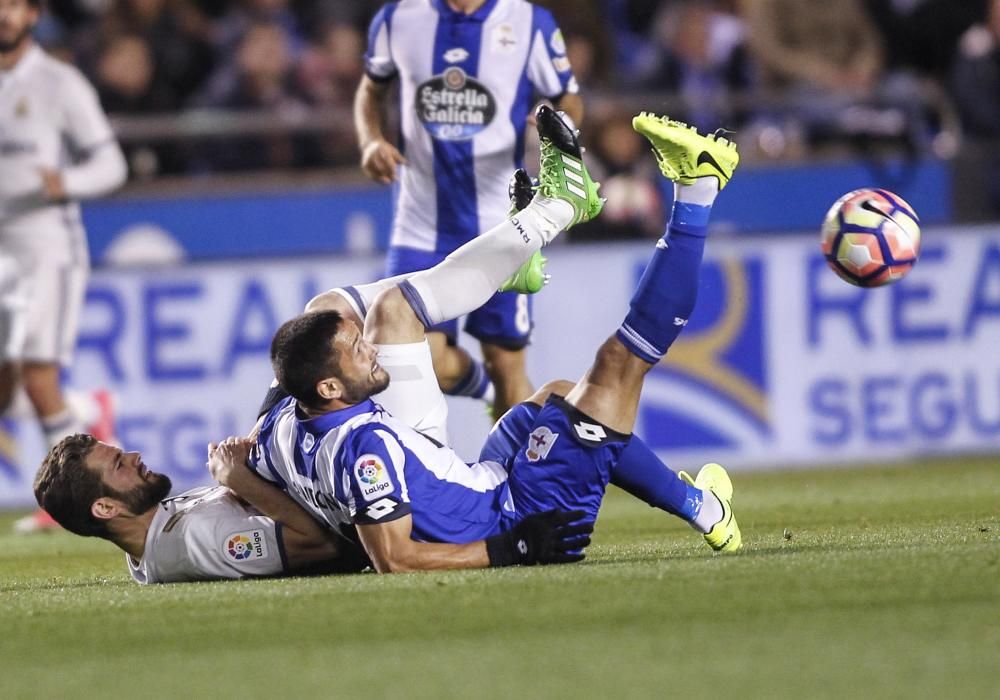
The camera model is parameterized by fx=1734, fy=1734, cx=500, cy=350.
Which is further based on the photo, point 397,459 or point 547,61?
point 547,61

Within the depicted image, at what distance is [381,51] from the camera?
8219 mm

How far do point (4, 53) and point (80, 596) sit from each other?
196 inches

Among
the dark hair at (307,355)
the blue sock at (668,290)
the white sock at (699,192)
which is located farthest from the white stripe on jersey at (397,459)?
the white sock at (699,192)

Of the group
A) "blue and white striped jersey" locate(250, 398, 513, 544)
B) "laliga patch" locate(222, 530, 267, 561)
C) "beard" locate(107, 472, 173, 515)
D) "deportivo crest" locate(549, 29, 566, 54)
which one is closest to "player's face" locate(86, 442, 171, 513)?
"beard" locate(107, 472, 173, 515)

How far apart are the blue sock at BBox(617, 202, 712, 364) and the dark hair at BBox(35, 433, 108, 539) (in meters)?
1.89

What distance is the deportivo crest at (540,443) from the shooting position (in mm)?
5699

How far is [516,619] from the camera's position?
15.3ft

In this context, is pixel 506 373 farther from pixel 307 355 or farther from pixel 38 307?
pixel 38 307

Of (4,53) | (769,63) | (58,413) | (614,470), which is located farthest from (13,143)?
(769,63)

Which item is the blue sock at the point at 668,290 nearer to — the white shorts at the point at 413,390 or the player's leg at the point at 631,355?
the player's leg at the point at 631,355

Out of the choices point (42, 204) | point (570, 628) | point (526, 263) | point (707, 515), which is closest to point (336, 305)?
point (526, 263)

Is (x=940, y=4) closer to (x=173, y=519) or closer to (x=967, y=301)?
(x=967, y=301)

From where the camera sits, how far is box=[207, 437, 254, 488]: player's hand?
19.6 feet

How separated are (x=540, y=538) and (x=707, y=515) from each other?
65cm
